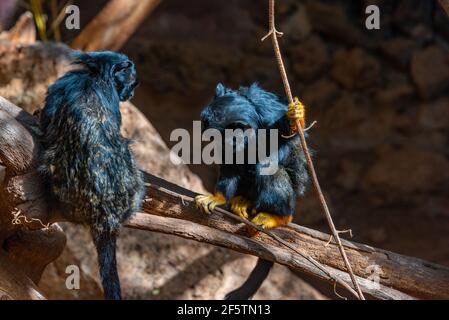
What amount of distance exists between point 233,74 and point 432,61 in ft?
7.36

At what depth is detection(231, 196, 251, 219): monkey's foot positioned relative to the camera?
3633mm

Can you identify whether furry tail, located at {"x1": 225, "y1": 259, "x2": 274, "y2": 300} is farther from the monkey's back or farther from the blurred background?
the blurred background

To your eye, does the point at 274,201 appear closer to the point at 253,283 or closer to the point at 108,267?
the point at 253,283

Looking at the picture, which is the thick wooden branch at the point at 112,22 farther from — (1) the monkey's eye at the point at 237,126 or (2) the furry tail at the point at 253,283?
(2) the furry tail at the point at 253,283

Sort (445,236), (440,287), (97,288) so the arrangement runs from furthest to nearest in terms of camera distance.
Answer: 1. (445,236)
2. (97,288)
3. (440,287)

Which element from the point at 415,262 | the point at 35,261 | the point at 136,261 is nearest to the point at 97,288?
the point at 136,261

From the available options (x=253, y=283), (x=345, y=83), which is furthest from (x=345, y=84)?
(x=253, y=283)

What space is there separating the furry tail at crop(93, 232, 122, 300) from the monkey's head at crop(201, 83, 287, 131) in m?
0.76

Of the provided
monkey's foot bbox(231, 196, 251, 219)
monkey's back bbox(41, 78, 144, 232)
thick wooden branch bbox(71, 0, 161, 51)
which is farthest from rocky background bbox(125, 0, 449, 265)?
monkey's back bbox(41, 78, 144, 232)

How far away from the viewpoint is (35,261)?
3.70 metres

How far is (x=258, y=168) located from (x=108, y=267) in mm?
891

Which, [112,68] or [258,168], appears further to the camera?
[258,168]

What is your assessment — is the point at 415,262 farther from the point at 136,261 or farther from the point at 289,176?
the point at 136,261

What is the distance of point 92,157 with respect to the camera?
10.2ft
